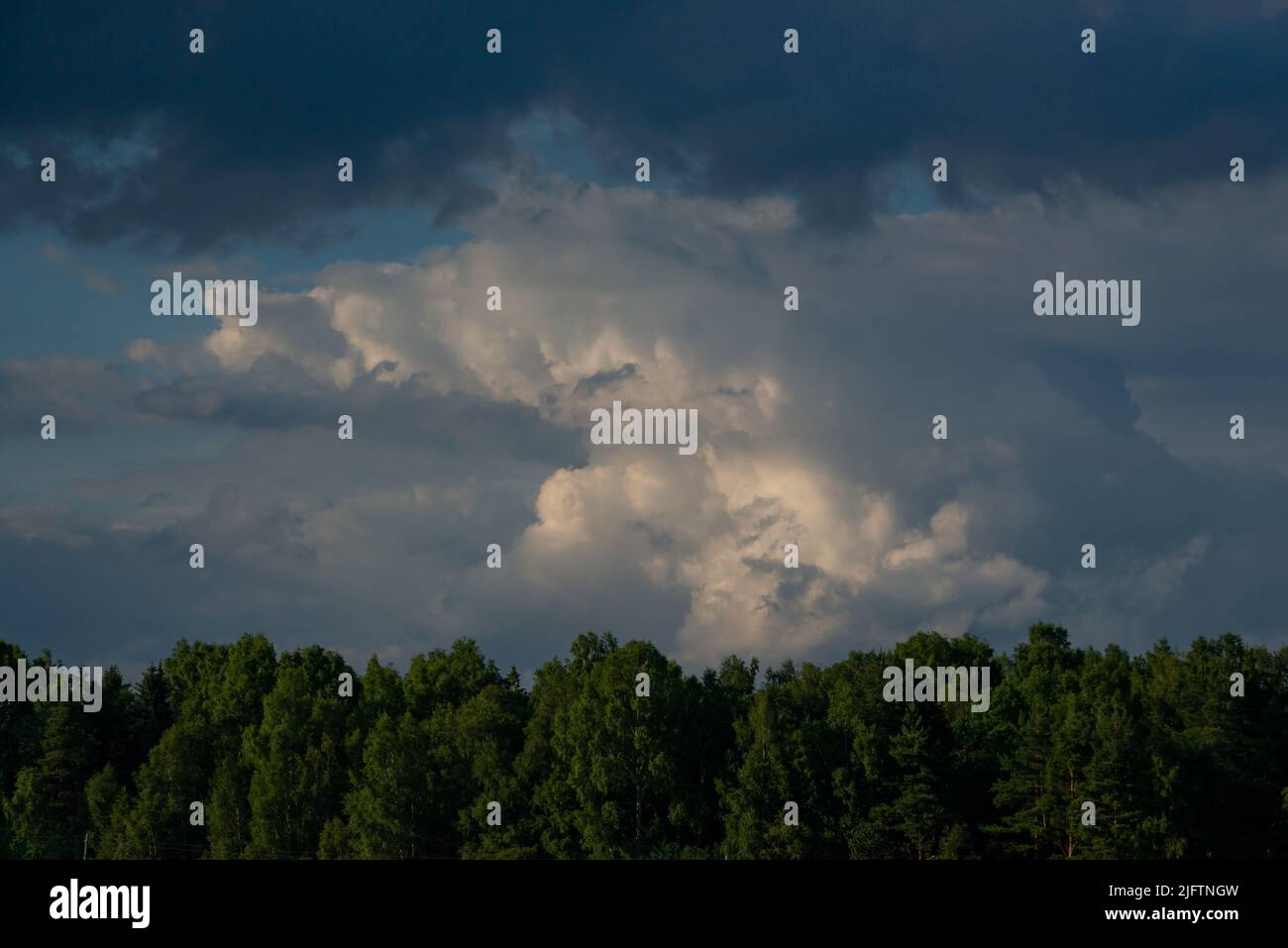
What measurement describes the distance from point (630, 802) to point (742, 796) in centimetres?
995

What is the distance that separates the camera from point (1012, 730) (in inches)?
4825

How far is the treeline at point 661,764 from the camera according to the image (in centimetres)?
11050

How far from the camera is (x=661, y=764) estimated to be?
118625 millimetres

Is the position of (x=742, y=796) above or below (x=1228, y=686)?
below

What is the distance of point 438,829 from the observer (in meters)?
128

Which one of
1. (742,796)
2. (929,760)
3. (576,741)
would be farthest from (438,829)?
(929,760)

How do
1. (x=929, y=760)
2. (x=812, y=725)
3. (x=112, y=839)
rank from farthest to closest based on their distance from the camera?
(x=112, y=839) → (x=812, y=725) → (x=929, y=760)

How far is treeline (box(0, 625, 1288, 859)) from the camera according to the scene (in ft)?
363
